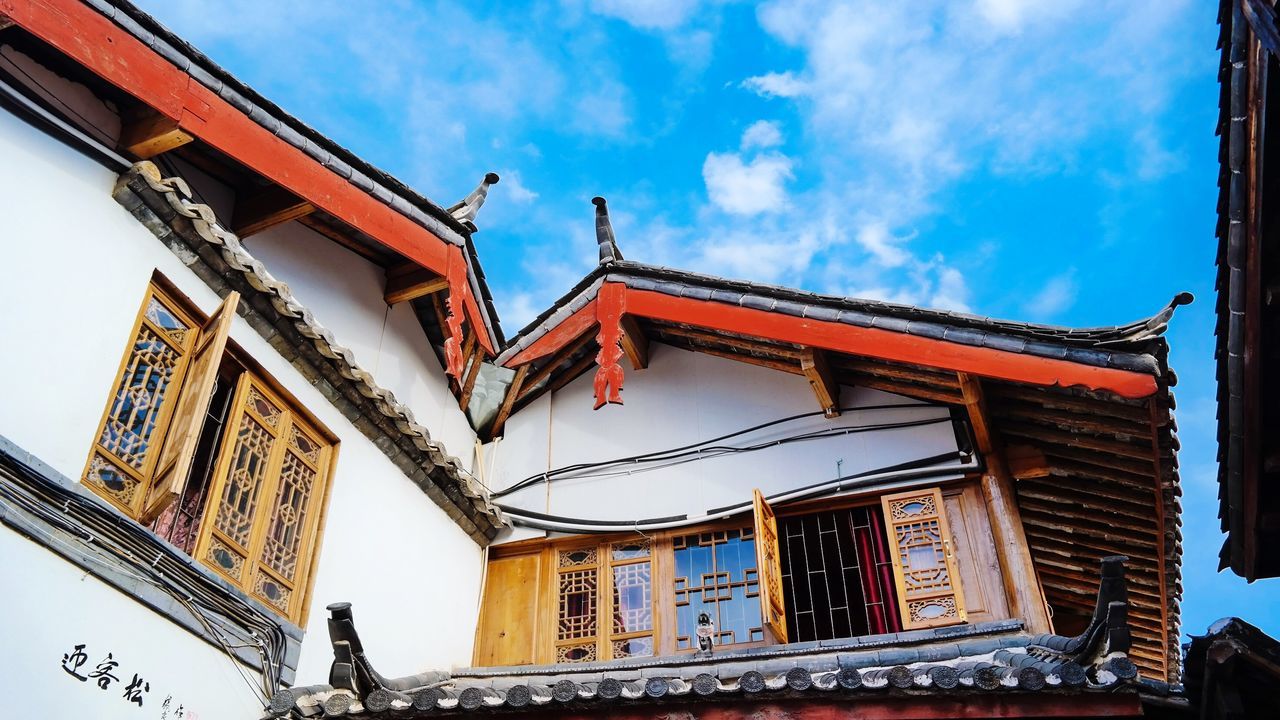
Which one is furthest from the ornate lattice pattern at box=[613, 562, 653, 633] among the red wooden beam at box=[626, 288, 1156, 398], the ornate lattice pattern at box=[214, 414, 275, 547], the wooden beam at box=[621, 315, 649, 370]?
the ornate lattice pattern at box=[214, 414, 275, 547]

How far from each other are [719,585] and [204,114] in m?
5.58

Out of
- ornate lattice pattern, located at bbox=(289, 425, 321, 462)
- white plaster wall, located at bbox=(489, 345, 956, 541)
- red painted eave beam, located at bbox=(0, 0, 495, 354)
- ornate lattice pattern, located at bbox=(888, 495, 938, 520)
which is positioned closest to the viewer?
red painted eave beam, located at bbox=(0, 0, 495, 354)

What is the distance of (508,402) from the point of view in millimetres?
11000

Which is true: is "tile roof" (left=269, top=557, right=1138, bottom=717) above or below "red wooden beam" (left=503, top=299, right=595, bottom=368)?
below

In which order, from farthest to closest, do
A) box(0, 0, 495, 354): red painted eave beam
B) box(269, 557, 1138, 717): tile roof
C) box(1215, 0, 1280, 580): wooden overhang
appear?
box(0, 0, 495, 354): red painted eave beam < box(269, 557, 1138, 717): tile roof < box(1215, 0, 1280, 580): wooden overhang

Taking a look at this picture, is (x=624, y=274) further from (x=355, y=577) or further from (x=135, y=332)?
(x=135, y=332)

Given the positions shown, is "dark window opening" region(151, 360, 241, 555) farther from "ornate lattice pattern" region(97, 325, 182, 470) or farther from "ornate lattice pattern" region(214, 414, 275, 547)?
"ornate lattice pattern" region(97, 325, 182, 470)

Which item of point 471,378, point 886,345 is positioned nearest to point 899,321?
point 886,345

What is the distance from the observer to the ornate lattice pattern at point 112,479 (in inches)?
241

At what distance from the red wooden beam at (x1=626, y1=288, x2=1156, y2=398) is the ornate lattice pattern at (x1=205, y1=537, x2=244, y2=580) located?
4.38 meters

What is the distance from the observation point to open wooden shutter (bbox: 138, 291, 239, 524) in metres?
6.15

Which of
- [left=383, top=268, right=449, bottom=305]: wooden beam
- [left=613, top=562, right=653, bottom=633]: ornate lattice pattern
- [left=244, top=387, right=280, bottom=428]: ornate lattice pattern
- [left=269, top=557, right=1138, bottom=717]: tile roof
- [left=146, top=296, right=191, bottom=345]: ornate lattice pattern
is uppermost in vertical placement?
[left=383, top=268, right=449, bottom=305]: wooden beam

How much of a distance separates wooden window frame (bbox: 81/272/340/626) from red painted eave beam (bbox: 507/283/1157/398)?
2708 mm

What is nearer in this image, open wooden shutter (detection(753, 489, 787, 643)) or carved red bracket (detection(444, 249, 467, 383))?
open wooden shutter (detection(753, 489, 787, 643))
